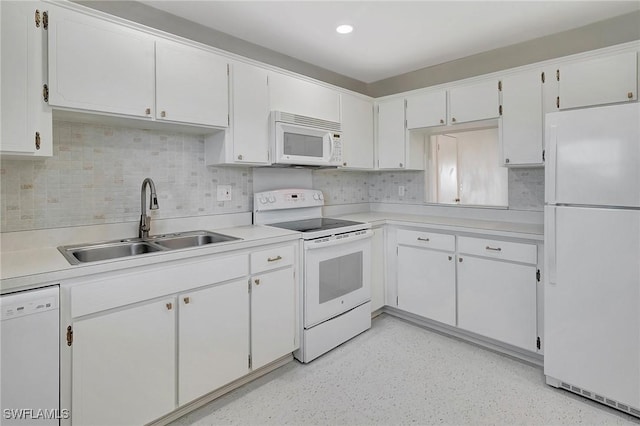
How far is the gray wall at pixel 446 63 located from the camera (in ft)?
7.27

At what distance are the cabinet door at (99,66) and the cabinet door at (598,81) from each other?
279 centimetres

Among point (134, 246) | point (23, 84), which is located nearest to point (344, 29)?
point (23, 84)

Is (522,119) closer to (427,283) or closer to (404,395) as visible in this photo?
(427,283)

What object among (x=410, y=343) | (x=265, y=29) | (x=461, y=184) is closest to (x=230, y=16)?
(x=265, y=29)

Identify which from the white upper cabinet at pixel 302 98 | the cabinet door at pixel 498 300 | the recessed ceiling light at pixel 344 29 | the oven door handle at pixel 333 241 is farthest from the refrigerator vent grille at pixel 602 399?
the recessed ceiling light at pixel 344 29

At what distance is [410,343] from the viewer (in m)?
2.70

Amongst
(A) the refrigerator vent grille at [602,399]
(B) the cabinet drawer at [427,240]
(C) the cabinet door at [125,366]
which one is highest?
(B) the cabinet drawer at [427,240]

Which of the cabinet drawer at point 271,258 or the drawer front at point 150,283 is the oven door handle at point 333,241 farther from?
the drawer front at point 150,283

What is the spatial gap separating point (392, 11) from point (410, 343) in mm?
2532

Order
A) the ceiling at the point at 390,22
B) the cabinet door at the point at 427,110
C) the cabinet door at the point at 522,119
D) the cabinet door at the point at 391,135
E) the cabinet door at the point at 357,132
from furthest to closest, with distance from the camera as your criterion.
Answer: the cabinet door at the point at 391,135 → the cabinet door at the point at 357,132 → the cabinet door at the point at 427,110 → the cabinet door at the point at 522,119 → the ceiling at the point at 390,22

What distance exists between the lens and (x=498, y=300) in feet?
8.11

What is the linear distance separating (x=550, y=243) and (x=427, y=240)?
96 cm

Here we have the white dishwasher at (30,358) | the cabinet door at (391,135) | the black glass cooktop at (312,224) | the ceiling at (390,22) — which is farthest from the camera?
the cabinet door at (391,135)

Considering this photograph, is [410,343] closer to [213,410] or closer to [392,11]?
[213,410]
